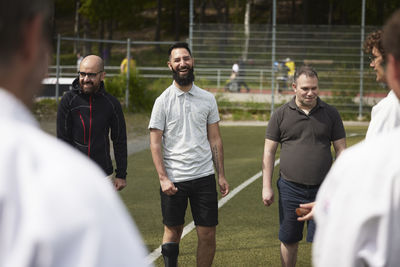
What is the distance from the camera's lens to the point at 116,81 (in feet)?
74.9

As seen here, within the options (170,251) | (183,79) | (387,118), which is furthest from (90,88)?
(387,118)

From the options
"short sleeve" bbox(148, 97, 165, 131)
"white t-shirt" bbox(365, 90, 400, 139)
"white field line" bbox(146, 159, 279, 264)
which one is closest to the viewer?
"white t-shirt" bbox(365, 90, 400, 139)

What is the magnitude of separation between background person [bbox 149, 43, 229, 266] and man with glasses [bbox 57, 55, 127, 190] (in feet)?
1.34

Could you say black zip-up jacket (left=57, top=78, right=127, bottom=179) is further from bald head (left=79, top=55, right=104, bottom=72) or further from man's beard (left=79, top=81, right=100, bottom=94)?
bald head (left=79, top=55, right=104, bottom=72)

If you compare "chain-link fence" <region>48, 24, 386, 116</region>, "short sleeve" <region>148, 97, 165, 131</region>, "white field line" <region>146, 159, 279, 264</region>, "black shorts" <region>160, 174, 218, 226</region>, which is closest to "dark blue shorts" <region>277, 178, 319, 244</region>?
"black shorts" <region>160, 174, 218, 226</region>

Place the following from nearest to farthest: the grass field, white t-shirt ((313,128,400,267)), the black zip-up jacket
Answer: white t-shirt ((313,128,400,267)) → the black zip-up jacket → the grass field

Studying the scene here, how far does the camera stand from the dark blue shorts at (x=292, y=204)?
235 inches

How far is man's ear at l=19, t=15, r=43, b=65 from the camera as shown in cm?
142

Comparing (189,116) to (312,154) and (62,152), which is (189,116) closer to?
(312,154)

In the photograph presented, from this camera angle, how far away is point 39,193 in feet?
4.32

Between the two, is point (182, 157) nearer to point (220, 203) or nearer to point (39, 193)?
point (220, 203)

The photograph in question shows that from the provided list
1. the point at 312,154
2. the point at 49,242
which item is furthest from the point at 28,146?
the point at 312,154

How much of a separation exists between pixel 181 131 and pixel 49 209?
495cm

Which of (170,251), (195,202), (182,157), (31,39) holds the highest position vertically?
(31,39)
